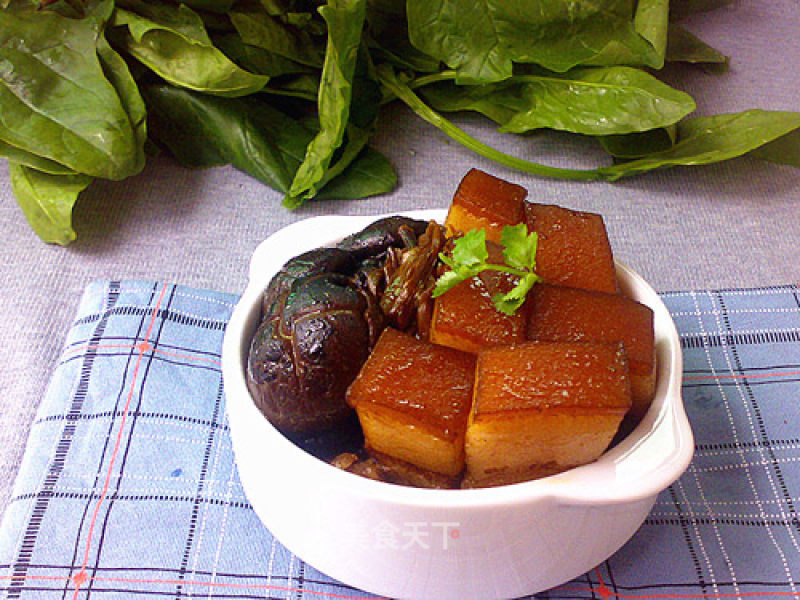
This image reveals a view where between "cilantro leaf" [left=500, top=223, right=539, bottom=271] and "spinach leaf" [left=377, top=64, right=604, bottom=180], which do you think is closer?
"cilantro leaf" [left=500, top=223, right=539, bottom=271]

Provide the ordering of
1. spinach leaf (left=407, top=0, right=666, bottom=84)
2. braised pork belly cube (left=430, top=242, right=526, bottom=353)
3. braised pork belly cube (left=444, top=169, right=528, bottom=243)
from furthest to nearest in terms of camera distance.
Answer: spinach leaf (left=407, top=0, right=666, bottom=84) → braised pork belly cube (left=444, top=169, right=528, bottom=243) → braised pork belly cube (left=430, top=242, right=526, bottom=353)

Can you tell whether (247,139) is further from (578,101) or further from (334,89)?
(578,101)

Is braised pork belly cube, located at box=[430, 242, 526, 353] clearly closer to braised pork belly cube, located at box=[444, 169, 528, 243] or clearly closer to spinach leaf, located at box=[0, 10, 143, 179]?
braised pork belly cube, located at box=[444, 169, 528, 243]

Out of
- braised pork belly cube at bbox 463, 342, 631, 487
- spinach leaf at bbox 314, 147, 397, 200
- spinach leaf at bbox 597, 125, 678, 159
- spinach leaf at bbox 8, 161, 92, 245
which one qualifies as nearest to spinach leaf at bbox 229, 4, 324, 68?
spinach leaf at bbox 314, 147, 397, 200

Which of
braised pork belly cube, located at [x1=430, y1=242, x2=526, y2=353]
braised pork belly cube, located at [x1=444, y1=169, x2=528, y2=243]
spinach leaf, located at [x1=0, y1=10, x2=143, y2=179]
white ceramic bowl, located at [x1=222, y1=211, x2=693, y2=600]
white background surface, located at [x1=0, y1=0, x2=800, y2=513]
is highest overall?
braised pork belly cube, located at [x1=444, y1=169, x2=528, y2=243]

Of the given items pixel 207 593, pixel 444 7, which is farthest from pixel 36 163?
pixel 207 593

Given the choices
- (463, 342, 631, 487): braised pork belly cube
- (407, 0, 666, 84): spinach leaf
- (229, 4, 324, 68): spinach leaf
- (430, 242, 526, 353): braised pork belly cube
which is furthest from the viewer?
(229, 4, 324, 68): spinach leaf

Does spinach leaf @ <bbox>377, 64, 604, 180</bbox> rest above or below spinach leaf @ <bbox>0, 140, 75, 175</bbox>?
above
